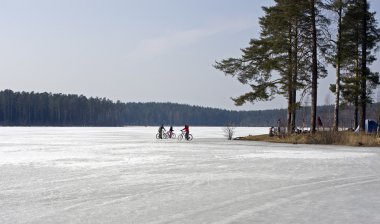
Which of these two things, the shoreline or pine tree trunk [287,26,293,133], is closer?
the shoreline

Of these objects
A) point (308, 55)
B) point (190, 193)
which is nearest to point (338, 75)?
point (308, 55)

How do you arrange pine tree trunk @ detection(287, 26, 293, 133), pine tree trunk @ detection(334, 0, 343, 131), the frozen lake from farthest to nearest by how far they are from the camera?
pine tree trunk @ detection(287, 26, 293, 133), pine tree trunk @ detection(334, 0, 343, 131), the frozen lake

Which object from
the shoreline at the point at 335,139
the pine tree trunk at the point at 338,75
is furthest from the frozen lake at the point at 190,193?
the pine tree trunk at the point at 338,75

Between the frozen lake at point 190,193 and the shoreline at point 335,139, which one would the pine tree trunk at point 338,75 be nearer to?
the shoreline at point 335,139

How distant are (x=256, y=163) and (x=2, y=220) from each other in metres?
10.6

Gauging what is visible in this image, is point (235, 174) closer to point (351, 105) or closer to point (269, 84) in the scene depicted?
point (269, 84)

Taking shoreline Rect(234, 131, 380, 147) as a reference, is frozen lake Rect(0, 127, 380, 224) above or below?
below

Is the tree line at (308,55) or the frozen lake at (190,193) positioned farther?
the tree line at (308,55)

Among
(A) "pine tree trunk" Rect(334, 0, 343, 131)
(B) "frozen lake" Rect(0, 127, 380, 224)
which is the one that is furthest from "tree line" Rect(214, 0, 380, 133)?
(B) "frozen lake" Rect(0, 127, 380, 224)

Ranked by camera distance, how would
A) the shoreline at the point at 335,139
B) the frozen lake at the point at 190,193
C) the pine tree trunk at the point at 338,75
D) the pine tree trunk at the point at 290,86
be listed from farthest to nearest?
the pine tree trunk at the point at 290,86 < the pine tree trunk at the point at 338,75 < the shoreline at the point at 335,139 < the frozen lake at the point at 190,193

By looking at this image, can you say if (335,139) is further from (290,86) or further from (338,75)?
(338,75)

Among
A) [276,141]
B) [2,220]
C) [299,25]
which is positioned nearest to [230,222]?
[2,220]

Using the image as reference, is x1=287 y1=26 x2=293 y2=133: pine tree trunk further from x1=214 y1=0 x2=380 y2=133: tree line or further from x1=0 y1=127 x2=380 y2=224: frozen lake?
x1=0 y1=127 x2=380 y2=224: frozen lake

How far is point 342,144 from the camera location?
94.7ft
